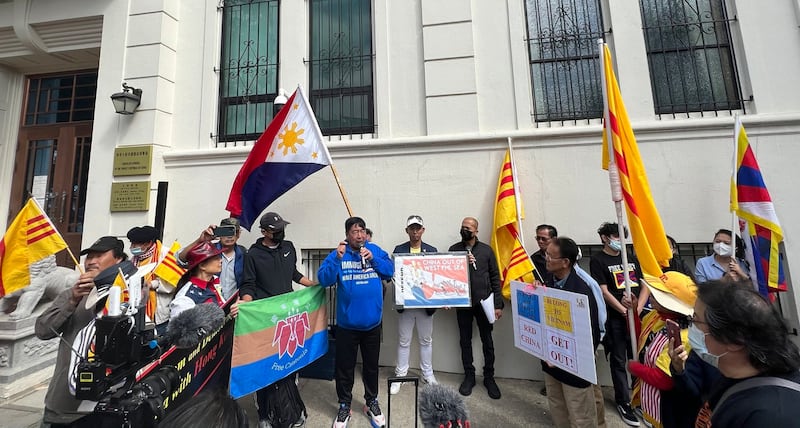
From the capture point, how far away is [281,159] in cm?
439

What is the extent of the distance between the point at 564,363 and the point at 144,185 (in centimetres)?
604

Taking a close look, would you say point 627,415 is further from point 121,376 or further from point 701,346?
point 121,376

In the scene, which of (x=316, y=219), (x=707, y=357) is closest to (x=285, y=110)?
(x=316, y=219)

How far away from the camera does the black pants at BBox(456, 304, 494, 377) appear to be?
4.14 meters

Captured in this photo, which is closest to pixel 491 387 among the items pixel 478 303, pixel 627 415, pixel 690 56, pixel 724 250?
pixel 478 303

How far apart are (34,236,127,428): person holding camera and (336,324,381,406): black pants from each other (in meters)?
2.02

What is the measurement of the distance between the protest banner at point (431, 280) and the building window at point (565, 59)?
8.63 ft

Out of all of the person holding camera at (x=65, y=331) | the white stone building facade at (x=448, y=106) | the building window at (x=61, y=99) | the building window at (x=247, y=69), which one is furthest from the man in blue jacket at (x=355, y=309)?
the building window at (x=61, y=99)

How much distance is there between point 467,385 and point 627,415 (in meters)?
1.66

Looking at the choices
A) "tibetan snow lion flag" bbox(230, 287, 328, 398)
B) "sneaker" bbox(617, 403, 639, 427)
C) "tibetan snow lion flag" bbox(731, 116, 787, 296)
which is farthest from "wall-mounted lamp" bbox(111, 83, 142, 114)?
"tibetan snow lion flag" bbox(731, 116, 787, 296)

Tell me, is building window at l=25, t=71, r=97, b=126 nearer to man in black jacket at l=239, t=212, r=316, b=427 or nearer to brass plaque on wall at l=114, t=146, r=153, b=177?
brass plaque on wall at l=114, t=146, r=153, b=177

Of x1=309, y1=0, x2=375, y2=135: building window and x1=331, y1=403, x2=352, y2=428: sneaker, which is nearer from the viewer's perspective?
x1=331, y1=403, x2=352, y2=428: sneaker

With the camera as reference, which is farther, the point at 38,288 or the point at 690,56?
the point at 690,56

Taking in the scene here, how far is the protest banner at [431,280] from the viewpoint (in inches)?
155
